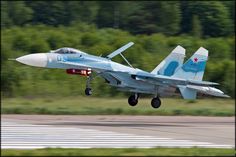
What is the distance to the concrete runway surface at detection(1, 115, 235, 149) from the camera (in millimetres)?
31828

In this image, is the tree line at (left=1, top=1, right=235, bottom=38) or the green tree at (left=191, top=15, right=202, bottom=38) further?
the tree line at (left=1, top=1, right=235, bottom=38)

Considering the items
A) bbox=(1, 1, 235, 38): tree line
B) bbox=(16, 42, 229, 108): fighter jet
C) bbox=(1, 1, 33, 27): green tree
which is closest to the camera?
bbox=(16, 42, 229, 108): fighter jet

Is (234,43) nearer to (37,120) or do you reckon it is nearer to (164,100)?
(164,100)

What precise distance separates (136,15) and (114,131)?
74.6m

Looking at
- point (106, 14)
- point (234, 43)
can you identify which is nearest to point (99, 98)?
point (234, 43)

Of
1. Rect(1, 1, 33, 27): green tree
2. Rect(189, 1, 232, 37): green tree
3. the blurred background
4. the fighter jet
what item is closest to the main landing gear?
the fighter jet

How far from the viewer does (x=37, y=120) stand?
4344cm

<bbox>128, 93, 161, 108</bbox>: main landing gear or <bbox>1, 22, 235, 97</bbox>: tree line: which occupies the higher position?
<bbox>128, 93, 161, 108</bbox>: main landing gear

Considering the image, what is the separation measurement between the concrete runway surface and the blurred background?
9574mm

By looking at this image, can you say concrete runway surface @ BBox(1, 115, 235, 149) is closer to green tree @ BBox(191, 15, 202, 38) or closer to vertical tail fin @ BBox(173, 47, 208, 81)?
vertical tail fin @ BBox(173, 47, 208, 81)

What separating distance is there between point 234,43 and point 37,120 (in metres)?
41.4

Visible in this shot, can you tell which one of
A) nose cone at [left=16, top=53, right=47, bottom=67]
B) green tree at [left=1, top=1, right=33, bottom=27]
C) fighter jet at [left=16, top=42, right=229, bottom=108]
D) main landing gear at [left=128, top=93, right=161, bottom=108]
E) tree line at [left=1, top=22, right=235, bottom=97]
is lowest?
green tree at [left=1, top=1, right=33, bottom=27]

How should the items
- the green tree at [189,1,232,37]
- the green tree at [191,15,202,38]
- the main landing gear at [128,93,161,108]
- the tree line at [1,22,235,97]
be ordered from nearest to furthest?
the main landing gear at [128,93,161,108] → the tree line at [1,22,235,97] → the green tree at [191,15,202,38] → the green tree at [189,1,232,37]

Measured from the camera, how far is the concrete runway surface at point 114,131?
31828mm
